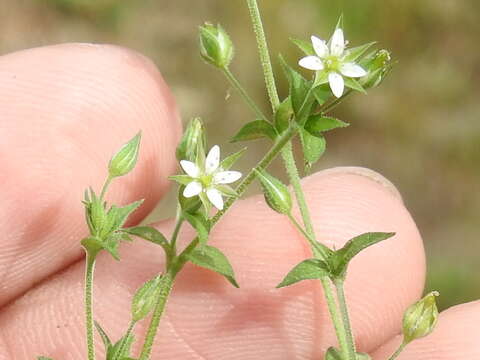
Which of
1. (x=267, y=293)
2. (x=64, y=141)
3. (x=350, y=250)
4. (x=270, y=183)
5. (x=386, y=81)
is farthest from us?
(x=386, y=81)

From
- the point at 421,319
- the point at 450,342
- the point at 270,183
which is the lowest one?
the point at 450,342

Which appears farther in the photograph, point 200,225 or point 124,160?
point 124,160

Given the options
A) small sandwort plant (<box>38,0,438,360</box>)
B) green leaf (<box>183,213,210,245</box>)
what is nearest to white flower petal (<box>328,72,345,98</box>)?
small sandwort plant (<box>38,0,438,360</box>)

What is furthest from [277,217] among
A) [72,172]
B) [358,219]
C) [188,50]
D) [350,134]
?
[188,50]

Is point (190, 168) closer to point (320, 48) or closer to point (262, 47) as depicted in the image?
point (262, 47)

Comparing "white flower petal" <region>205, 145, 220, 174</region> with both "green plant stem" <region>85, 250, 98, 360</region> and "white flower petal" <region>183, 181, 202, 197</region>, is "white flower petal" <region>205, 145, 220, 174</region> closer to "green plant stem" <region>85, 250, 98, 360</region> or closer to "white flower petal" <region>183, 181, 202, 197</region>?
"white flower petal" <region>183, 181, 202, 197</region>

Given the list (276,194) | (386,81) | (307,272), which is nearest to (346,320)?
(307,272)
